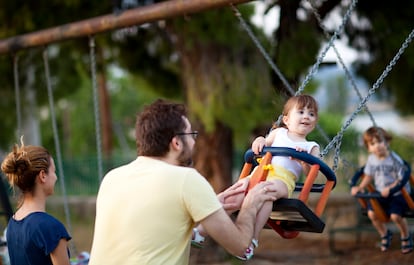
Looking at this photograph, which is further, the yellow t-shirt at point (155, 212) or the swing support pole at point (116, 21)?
the swing support pole at point (116, 21)

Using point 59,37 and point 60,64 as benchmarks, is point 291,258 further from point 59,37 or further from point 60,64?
point 60,64

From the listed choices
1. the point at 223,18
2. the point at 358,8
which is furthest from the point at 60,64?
the point at 358,8

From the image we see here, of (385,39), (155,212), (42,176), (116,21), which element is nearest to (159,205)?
(155,212)

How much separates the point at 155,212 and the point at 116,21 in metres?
3.28

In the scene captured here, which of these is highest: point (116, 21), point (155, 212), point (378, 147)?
point (116, 21)

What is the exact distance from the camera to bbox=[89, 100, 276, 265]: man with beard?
2.61 metres

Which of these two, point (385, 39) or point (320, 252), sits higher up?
point (385, 39)

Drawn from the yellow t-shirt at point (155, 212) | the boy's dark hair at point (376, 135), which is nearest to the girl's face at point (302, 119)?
the yellow t-shirt at point (155, 212)

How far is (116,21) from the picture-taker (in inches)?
221

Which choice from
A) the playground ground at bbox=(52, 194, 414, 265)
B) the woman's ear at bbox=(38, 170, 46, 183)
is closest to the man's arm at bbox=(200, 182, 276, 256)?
the woman's ear at bbox=(38, 170, 46, 183)

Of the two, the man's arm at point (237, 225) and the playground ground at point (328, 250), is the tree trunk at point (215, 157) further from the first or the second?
the man's arm at point (237, 225)

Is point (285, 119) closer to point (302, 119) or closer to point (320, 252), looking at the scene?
point (302, 119)

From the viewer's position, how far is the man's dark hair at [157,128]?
2.71m

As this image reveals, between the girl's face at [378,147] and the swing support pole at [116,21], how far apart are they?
1563mm
